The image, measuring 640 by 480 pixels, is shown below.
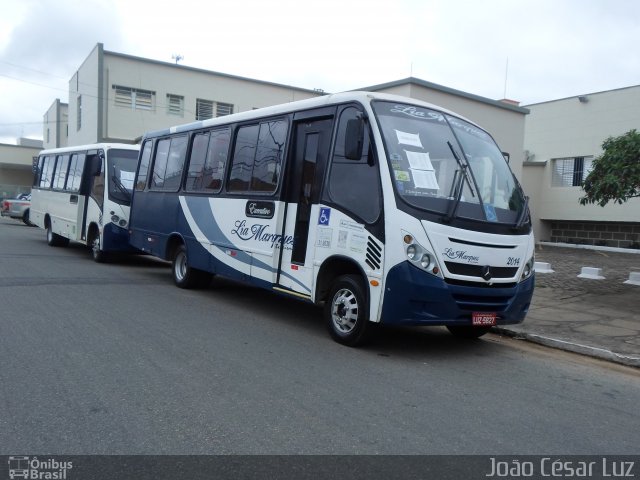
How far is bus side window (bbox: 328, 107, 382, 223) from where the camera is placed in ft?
20.6

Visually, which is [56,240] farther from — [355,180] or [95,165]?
[355,180]

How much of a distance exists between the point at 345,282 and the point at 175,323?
2401 millimetres

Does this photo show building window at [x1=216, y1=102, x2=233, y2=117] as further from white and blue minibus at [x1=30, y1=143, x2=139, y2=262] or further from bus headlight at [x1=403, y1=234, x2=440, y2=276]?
bus headlight at [x1=403, y1=234, x2=440, y2=276]

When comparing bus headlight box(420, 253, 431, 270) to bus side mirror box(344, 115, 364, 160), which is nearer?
bus headlight box(420, 253, 431, 270)

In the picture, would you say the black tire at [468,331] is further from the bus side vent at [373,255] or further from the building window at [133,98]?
the building window at [133,98]

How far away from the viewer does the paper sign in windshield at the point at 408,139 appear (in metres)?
6.38

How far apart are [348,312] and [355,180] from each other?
1.54 m

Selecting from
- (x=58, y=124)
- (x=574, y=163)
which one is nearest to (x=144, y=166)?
(x=574, y=163)

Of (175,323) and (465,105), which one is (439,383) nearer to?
(175,323)

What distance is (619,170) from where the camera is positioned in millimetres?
9695

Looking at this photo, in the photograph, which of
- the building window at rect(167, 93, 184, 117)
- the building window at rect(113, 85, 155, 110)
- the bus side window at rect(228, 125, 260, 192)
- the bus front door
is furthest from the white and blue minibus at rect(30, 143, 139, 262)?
the building window at rect(167, 93, 184, 117)
